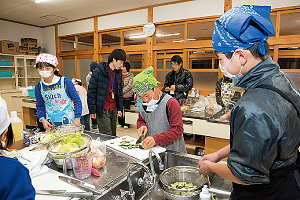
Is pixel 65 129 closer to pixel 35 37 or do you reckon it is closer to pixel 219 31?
pixel 219 31

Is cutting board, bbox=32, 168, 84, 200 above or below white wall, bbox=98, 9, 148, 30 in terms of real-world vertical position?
below

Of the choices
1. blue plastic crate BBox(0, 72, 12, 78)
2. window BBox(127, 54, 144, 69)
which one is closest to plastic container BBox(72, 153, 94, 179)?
window BBox(127, 54, 144, 69)

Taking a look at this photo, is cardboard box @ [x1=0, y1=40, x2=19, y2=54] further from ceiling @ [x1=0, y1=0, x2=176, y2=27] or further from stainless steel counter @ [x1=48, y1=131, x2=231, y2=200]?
stainless steel counter @ [x1=48, y1=131, x2=231, y2=200]

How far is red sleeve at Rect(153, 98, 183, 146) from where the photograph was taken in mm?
1555

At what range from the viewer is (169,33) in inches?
223

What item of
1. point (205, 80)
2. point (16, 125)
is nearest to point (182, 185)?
point (16, 125)

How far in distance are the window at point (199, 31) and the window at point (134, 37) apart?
1.36m

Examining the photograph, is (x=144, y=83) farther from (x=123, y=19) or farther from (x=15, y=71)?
(x=15, y=71)

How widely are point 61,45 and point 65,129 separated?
6.92 m

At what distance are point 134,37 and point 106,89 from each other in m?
3.55

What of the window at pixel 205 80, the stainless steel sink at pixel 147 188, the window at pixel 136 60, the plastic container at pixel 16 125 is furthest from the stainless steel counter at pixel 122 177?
the window at pixel 136 60

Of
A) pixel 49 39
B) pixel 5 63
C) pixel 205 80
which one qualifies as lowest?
pixel 205 80

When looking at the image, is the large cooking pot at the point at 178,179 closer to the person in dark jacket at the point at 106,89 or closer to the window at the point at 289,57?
the person in dark jacket at the point at 106,89

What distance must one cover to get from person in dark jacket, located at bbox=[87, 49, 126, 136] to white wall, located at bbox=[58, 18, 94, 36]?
4.22 meters
